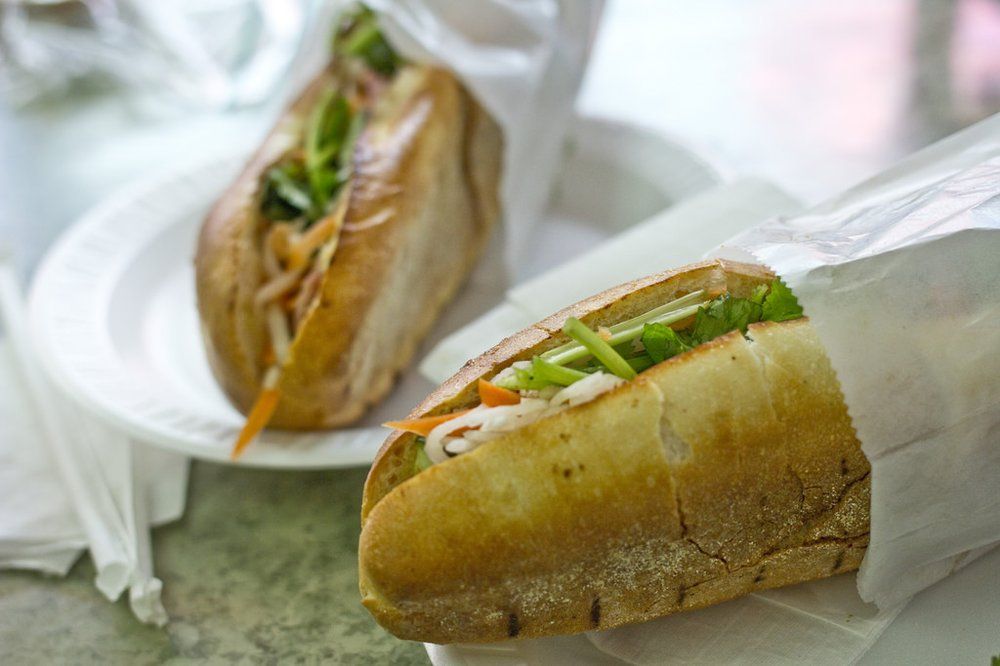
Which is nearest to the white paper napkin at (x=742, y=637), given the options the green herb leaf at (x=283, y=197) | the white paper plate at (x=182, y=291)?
the white paper plate at (x=182, y=291)

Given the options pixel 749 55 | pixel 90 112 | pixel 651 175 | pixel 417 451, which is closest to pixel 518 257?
pixel 651 175

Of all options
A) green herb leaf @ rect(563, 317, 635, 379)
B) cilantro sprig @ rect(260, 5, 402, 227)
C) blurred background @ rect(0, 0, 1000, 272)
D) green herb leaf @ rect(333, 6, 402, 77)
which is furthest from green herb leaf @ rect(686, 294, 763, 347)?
blurred background @ rect(0, 0, 1000, 272)

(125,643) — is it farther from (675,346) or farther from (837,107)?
(837,107)

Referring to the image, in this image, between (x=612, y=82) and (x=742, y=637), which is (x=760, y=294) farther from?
(x=612, y=82)

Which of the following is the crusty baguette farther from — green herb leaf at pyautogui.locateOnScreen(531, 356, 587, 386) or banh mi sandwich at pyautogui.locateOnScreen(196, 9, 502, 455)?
green herb leaf at pyautogui.locateOnScreen(531, 356, 587, 386)

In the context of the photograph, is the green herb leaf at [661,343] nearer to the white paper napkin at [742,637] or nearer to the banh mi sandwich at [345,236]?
the white paper napkin at [742,637]

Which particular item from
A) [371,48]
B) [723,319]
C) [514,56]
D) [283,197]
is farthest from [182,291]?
[723,319]
